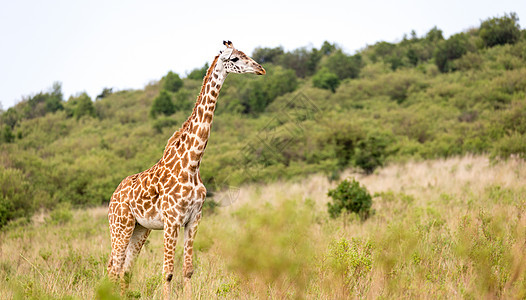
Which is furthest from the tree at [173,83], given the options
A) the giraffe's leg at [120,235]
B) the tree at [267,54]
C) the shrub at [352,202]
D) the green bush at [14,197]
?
the giraffe's leg at [120,235]

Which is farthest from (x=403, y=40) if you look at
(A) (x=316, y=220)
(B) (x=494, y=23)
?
(A) (x=316, y=220)

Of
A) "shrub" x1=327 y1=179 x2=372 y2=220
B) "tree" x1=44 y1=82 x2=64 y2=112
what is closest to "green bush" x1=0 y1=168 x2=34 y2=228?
"shrub" x1=327 y1=179 x2=372 y2=220

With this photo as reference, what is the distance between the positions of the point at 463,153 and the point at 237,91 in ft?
78.1

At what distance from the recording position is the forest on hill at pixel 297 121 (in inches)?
689

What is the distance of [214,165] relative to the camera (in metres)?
18.2

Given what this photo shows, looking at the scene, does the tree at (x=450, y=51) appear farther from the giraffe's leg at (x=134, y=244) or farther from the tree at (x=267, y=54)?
the giraffe's leg at (x=134, y=244)

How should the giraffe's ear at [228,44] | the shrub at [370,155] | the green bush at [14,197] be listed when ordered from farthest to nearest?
the shrub at [370,155]
the green bush at [14,197]
the giraffe's ear at [228,44]

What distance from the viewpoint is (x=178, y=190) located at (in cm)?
399

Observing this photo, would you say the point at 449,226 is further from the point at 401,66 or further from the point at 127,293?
the point at 401,66

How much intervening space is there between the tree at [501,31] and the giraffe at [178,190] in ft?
128

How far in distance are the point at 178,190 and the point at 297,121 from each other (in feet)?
31.5

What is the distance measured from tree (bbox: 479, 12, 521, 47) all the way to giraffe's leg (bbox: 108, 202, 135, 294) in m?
39.5

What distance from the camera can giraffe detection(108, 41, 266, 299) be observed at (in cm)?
400

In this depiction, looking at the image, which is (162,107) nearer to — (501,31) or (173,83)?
(173,83)
